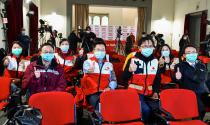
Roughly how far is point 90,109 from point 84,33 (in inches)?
160

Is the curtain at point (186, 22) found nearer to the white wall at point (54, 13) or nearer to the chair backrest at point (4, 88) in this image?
the white wall at point (54, 13)

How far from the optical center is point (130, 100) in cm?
189

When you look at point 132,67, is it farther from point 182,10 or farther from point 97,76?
point 182,10

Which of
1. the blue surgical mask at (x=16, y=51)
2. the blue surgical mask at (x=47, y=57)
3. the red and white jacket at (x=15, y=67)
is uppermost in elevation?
the blue surgical mask at (x=16, y=51)

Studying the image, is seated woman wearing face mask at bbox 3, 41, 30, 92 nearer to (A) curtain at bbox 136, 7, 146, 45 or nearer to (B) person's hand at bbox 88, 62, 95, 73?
(B) person's hand at bbox 88, 62, 95, 73

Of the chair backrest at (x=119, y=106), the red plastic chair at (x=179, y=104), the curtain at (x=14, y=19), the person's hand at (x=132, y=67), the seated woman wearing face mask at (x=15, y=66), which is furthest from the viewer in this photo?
the curtain at (x=14, y=19)

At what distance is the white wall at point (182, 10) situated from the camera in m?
9.09

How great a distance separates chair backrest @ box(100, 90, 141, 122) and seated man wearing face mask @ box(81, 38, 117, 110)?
575mm

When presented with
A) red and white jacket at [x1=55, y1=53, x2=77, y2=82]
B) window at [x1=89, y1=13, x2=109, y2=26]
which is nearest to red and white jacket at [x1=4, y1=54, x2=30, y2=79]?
red and white jacket at [x1=55, y1=53, x2=77, y2=82]

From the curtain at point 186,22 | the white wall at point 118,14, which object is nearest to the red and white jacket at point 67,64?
the curtain at point 186,22

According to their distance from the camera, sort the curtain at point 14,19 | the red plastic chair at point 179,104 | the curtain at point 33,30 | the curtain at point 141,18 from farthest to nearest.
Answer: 1. the curtain at point 141,18
2. the curtain at point 33,30
3. the curtain at point 14,19
4. the red plastic chair at point 179,104

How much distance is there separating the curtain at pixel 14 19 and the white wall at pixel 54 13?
4.33 metres

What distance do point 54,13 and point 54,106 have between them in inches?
392

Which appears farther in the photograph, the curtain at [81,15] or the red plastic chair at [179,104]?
the curtain at [81,15]
